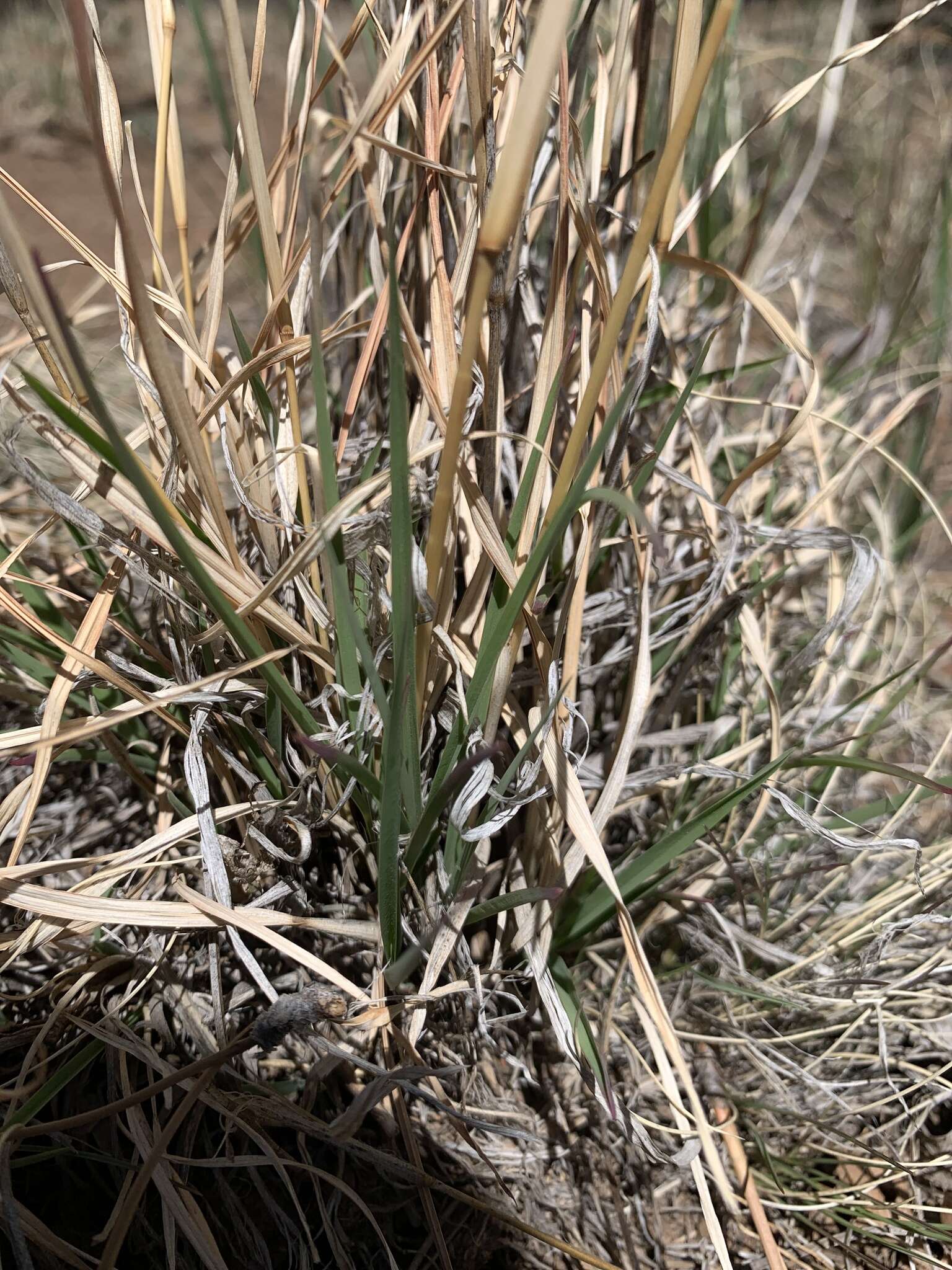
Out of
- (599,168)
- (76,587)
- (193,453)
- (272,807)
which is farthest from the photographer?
(76,587)

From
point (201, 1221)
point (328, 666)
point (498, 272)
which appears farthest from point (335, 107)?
point (201, 1221)

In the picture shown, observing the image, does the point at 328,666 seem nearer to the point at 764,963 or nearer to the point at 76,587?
the point at 76,587

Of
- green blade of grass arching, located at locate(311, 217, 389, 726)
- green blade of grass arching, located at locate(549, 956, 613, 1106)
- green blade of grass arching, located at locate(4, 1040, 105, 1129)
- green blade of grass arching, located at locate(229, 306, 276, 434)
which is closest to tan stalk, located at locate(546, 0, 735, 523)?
green blade of grass arching, located at locate(311, 217, 389, 726)

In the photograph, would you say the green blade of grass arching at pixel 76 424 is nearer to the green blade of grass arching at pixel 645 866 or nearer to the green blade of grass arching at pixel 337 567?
the green blade of grass arching at pixel 337 567

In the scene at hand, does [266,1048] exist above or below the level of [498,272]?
below

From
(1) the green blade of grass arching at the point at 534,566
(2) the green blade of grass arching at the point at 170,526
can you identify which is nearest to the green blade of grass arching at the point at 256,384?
(2) the green blade of grass arching at the point at 170,526

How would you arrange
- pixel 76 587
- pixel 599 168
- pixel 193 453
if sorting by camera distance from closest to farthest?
pixel 193 453 → pixel 599 168 → pixel 76 587

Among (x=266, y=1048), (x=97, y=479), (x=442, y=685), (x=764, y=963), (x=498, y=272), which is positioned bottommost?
(x=764, y=963)

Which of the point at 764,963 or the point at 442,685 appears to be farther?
the point at 764,963

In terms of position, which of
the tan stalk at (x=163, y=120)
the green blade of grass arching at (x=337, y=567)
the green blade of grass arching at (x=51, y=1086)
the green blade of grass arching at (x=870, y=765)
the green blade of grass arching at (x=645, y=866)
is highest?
the tan stalk at (x=163, y=120)
